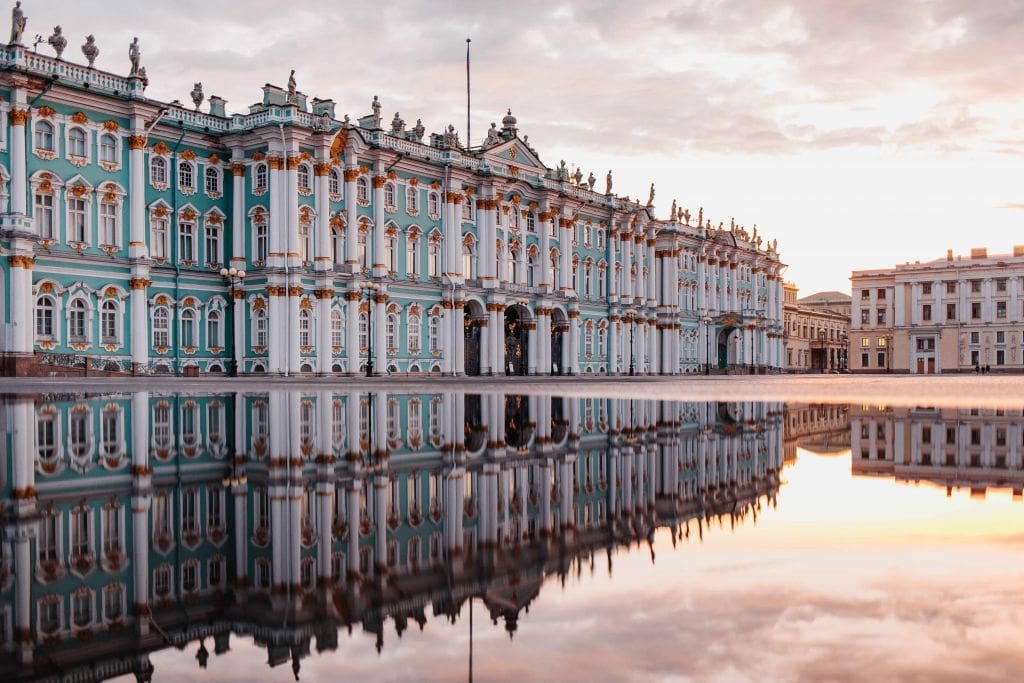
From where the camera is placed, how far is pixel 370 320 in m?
55.2

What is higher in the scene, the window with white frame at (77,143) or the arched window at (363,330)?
the window with white frame at (77,143)

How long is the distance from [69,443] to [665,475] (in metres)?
7.83

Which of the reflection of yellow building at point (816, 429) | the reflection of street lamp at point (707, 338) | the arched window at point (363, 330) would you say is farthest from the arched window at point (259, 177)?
the reflection of street lamp at point (707, 338)

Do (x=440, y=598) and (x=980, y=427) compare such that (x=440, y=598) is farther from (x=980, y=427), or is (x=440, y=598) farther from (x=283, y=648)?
(x=980, y=427)

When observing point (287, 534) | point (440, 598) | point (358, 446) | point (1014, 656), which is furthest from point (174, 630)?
point (358, 446)

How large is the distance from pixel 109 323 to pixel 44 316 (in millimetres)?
3256

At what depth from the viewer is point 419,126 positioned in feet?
204

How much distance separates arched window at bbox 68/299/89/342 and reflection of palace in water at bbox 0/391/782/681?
31.4 metres

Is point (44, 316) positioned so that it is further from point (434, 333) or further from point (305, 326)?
point (434, 333)

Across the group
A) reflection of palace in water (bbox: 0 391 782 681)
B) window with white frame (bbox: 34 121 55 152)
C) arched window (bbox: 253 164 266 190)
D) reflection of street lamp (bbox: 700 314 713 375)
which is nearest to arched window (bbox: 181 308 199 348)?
arched window (bbox: 253 164 266 190)

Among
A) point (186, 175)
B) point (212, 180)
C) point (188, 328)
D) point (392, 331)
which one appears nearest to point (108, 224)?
point (186, 175)

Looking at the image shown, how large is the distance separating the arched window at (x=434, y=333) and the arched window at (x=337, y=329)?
7634mm

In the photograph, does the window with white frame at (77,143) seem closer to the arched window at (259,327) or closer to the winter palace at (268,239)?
the winter palace at (268,239)

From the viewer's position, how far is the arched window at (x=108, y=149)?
46.3 meters
